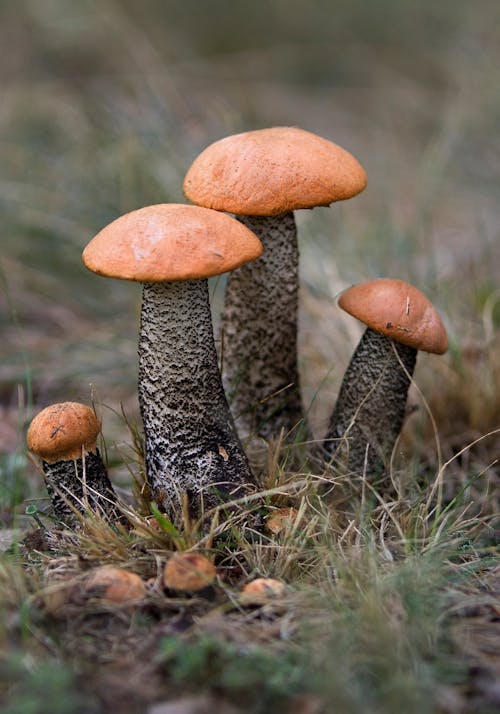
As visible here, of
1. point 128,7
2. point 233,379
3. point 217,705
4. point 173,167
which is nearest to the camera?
point 217,705

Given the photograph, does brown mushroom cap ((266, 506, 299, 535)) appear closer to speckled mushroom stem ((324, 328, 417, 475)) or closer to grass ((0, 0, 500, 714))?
grass ((0, 0, 500, 714))

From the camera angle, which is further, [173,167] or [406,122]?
[406,122]

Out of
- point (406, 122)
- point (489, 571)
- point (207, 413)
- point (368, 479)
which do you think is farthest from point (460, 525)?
point (406, 122)

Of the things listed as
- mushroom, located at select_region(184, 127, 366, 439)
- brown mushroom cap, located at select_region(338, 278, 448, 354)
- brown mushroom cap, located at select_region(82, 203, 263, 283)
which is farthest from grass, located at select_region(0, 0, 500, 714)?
brown mushroom cap, located at select_region(82, 203, 263, 283)

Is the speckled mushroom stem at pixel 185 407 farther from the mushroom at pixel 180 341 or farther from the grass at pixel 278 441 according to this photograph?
the grass at pixel 278 441

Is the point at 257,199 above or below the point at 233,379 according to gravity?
above

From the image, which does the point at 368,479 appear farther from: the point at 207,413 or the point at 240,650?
the point at 240,650

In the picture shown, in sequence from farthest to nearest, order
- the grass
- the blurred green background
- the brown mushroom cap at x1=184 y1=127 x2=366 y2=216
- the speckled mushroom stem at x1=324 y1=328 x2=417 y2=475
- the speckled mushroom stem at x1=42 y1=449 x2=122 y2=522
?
the blurred green background, the speckled mushroom stem at x1=324 y1=328 x2=417 y2=475, the speckled mushroom stem at x1=42 y1=449 x2=122 y2=522, the brown mushroom cap at x1=184 y1=127 x2=366 y2=216, the grass

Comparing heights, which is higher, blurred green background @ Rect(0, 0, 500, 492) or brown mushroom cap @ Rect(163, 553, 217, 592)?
blurred green background @ Rect(0, 0, 500, 492)
